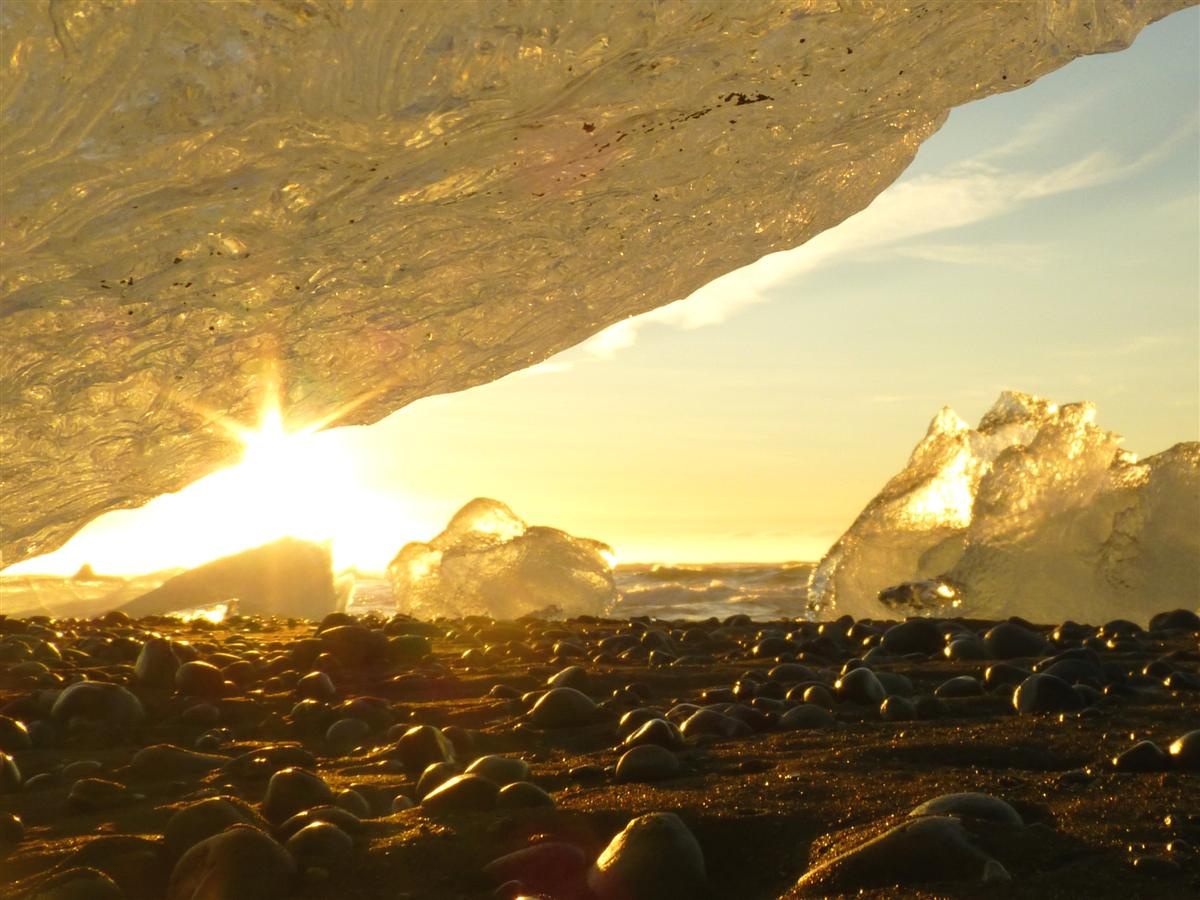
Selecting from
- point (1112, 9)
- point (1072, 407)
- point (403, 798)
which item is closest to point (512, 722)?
point (403, 798)

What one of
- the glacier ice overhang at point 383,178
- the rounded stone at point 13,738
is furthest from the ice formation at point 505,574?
the rounded stone at point 13,738

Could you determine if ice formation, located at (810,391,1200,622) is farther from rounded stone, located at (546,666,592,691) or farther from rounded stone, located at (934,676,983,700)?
rounded stone, located at (546,666,592,691)

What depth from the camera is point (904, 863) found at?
2031 mm

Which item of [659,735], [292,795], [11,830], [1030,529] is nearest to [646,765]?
[659,735]

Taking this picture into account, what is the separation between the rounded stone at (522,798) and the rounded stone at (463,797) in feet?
0.10

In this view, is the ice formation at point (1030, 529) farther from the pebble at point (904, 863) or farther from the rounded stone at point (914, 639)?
the pebble at point (904, 863)

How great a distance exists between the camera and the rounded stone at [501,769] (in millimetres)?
2973

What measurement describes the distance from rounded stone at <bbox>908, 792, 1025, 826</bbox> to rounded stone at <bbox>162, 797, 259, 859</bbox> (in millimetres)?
1537

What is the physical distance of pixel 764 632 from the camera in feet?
23.2

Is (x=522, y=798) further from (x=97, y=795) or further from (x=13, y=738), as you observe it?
(x=13, y=738)

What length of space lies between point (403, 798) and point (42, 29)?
2710 mm

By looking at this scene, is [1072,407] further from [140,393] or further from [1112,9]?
[140,393]

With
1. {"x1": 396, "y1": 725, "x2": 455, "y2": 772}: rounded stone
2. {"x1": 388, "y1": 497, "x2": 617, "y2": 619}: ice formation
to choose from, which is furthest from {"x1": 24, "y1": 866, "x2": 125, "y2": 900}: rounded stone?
{"x1": 388, "y1": 497, "x2": 617, "y2": 619}: ice formation

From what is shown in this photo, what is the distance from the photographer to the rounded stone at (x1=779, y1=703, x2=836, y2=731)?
3588mm
